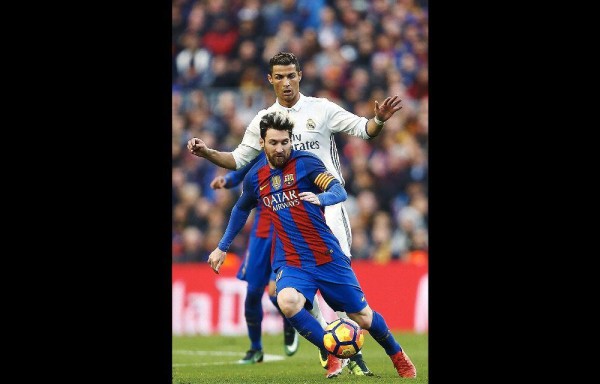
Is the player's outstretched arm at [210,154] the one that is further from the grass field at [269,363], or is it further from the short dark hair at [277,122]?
the grass field at [269,363]

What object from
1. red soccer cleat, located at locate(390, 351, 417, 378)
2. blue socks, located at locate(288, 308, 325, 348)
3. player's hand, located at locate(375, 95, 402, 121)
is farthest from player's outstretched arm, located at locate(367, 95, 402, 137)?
red soccer cleat, located at locate(390, 351, 417, 378)

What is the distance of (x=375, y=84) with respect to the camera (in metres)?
17.6

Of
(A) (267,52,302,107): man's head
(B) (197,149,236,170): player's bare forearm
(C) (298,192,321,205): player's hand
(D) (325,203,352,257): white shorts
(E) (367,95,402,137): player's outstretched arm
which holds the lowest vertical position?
(D) (325,203,352,257): white shorts

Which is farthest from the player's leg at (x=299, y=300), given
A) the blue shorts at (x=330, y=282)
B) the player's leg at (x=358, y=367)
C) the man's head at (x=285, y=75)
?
the man's head at (x=285, y=75)

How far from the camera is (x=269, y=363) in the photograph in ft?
32.6

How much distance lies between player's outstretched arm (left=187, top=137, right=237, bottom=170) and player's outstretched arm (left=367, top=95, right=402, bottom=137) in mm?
1209

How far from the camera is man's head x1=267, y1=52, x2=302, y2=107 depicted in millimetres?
8289

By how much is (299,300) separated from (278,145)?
1168 millimetres

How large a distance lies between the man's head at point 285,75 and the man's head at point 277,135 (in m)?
0.85

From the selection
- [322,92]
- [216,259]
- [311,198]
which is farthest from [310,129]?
[322,92]

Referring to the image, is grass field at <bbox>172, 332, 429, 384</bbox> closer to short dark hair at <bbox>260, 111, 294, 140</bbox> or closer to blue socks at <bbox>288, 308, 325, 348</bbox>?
→ blue socks at <bbox>288, 308, 325, 348</bbox>

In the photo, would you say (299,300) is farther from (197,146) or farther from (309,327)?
(197,146)

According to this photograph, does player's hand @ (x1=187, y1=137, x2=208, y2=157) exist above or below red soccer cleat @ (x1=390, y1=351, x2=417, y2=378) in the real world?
above
